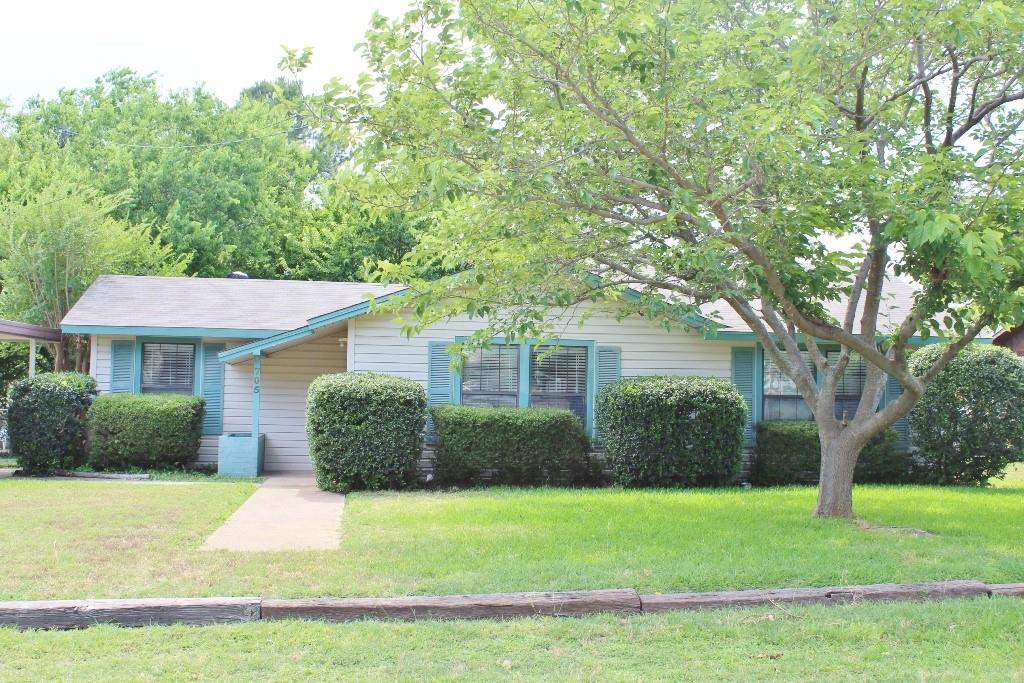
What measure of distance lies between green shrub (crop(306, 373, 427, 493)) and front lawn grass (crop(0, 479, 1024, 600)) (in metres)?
0.75

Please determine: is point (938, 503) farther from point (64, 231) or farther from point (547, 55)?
point (64, 231)

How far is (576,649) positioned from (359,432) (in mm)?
7483

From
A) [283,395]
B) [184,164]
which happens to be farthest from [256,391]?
[184,164]

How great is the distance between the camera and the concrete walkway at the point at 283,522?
8.40 m

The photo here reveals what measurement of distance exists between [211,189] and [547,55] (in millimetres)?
23920

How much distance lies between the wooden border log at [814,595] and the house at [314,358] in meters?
7.35

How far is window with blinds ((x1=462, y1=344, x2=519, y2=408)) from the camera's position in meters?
14.4

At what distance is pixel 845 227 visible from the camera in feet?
26.7

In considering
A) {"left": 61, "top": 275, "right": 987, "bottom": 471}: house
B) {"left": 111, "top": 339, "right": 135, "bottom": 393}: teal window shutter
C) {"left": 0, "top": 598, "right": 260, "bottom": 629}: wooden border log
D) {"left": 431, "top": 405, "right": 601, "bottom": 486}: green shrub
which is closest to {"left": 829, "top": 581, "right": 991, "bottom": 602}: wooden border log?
{"left": 0, "top": 598, "right": 260, "bottom": 629}: wooden border log

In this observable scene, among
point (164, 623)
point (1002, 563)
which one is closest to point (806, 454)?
point (1002, 563)

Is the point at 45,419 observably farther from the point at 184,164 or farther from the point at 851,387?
the point at 184,164

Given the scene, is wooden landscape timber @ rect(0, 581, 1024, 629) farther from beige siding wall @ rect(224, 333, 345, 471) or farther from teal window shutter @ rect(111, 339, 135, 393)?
teal window shutter @ rect(111, 339, 135, 393)

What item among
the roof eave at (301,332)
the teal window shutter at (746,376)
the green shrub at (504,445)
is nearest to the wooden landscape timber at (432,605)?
the green shrub at (504,445)

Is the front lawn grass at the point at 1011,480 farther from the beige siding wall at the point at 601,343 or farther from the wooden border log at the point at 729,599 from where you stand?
the wooden border log at the point at 729,599
